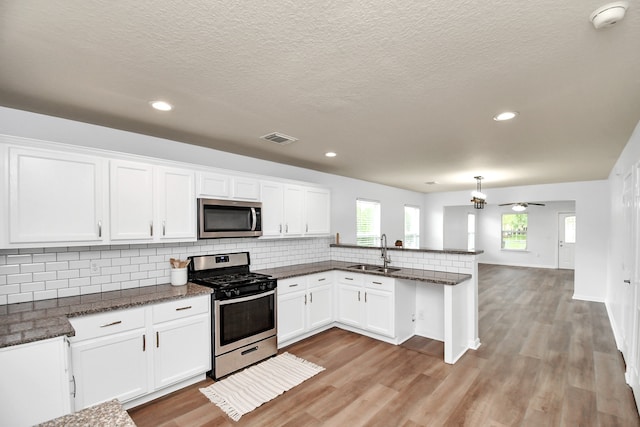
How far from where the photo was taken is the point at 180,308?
2.85m

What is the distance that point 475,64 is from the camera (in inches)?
72.1

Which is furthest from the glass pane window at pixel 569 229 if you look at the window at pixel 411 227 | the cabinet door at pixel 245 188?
the cabinet door at pixel 245 188

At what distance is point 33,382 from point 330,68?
2599 mm

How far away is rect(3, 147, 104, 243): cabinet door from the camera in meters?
2.30

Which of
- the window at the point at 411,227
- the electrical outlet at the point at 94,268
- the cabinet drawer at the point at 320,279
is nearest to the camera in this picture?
the electrical outlet at the point at 94,268

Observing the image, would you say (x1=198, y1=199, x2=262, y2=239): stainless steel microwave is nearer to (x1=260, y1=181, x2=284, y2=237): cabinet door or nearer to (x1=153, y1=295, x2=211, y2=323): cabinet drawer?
(x1=260, y1=181, x2=284, y2=237): cabinet door

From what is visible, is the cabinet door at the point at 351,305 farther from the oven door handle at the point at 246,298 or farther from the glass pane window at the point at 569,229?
the glass pane window at the point at 569,229

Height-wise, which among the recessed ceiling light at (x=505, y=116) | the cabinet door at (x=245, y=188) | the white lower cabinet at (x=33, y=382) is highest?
the recessed ceiling light at (x=505, y=116)

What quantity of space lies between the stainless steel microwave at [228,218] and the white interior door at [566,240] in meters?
11.0

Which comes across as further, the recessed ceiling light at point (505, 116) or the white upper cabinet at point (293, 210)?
the white upper cabinet at point (293, 210)

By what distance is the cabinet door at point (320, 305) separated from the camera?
4.18 meters

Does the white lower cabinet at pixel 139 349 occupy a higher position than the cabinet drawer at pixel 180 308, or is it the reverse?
the cabinet drawer at pixel 180 308

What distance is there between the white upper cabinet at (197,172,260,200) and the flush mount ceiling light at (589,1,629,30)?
3260 mm

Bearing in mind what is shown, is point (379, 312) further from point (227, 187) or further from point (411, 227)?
point (411, 227)
